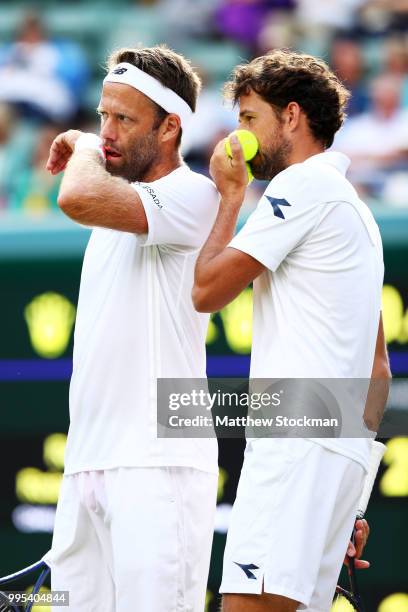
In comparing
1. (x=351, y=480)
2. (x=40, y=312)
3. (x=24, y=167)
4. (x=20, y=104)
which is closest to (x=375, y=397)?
(x=351, y=480)

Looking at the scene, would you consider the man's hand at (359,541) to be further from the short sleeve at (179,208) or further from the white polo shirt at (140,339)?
the short sleeve at (179,208)

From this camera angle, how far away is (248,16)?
824cm

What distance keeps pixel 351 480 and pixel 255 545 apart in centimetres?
31

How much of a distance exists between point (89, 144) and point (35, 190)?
9.21ft

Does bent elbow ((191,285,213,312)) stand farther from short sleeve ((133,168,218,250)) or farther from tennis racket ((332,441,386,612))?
tennis racket ((332,441,386,612))

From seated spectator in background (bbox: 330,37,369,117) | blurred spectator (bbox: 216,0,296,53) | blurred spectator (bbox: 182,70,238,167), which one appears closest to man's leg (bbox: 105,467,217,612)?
blurred spectator (bbox: 182,70,238,167)

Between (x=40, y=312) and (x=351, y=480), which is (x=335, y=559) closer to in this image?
(x=351, y=480)

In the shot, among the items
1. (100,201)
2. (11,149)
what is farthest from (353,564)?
(11,149)

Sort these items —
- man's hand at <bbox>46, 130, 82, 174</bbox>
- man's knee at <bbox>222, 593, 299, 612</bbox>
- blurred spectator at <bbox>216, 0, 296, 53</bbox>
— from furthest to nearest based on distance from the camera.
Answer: blurred spectator at <bbox>216, 0, 296, 53</bbox> → man's hand at <bbox>46, 130, 82, 174</bbox> → man's knee at <bbox>222, 593, 299, 612</bbox>

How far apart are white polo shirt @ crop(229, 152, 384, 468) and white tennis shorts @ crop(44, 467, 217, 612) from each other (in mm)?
472

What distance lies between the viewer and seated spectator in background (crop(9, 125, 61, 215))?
21.0 feet

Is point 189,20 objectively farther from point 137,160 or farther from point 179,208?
point 179,208

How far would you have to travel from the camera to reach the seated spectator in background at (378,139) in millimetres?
6438
